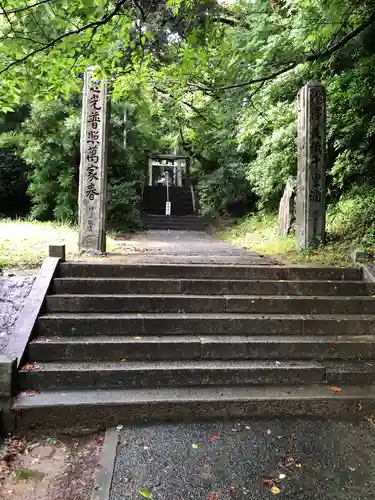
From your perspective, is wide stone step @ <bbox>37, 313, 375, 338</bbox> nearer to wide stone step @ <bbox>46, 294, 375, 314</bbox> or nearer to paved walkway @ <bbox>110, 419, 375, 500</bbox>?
wide stone step @ <bbox>46, 294, 375, 314</bbox>

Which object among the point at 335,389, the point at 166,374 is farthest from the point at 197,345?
the point at 335,389

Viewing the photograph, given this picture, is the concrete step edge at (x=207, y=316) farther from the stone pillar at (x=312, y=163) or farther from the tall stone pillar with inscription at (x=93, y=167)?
the stone pillar at (x=312, y=163)

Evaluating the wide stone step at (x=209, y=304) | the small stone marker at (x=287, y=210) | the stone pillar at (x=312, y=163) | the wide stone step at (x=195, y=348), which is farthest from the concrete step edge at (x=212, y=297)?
the small stone marker at (x=287, y=210)

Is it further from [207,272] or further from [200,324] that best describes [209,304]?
[207,272]

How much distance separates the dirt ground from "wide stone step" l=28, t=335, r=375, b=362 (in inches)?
37.4

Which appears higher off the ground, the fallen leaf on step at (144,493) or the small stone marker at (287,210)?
the small stone marker at (287,210)

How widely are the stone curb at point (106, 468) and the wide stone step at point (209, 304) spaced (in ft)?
5.62

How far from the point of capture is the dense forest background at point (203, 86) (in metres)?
5.03

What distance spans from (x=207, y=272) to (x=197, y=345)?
1474mm

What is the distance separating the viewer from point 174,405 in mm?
3850

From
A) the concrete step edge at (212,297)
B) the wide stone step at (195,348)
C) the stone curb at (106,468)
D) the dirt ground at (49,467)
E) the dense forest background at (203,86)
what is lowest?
the dirt ground at (49,467)

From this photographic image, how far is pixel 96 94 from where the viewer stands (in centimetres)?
669

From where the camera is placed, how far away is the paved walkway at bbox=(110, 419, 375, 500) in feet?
9.48

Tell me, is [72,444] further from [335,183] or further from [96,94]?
[335,183]
